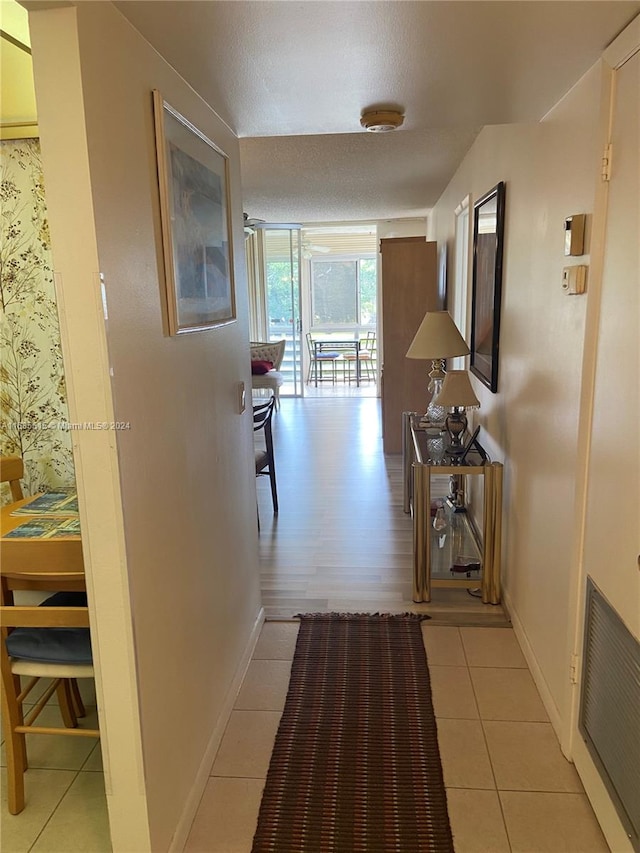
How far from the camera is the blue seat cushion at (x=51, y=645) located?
1784mm

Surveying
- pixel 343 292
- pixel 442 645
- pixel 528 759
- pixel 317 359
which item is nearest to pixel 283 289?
pixel 317 359

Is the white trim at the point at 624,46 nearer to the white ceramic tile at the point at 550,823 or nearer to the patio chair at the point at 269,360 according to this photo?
the white ceramic tile at the point at 550,823

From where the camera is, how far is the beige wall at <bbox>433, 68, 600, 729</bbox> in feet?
6.22

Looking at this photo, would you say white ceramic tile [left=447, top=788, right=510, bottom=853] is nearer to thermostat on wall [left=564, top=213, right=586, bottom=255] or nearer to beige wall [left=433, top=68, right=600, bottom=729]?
beige wall [left=433, top=68, right=600, bottom=729]

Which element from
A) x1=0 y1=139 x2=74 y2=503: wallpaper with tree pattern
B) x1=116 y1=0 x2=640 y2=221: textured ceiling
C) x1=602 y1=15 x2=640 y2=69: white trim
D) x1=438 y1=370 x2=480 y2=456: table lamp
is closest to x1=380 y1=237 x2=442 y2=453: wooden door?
x1=438 y1=370 x2=480 y2=456: table lamp

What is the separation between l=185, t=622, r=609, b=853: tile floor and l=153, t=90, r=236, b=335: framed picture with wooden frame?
1.41 metres

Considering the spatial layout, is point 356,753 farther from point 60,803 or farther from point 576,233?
point 576,233

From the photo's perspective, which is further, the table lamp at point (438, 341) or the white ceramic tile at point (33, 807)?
the table lamp at point (438, 341)

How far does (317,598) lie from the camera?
3074mm

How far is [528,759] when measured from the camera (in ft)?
6.54

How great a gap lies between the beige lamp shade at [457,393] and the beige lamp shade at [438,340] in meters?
0.19

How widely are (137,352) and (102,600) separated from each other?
1.93 ft

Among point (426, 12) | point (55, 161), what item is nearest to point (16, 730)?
point (55, 161)

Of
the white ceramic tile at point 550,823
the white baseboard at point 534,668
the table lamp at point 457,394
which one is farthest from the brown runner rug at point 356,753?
the table lamp at point 457,394
